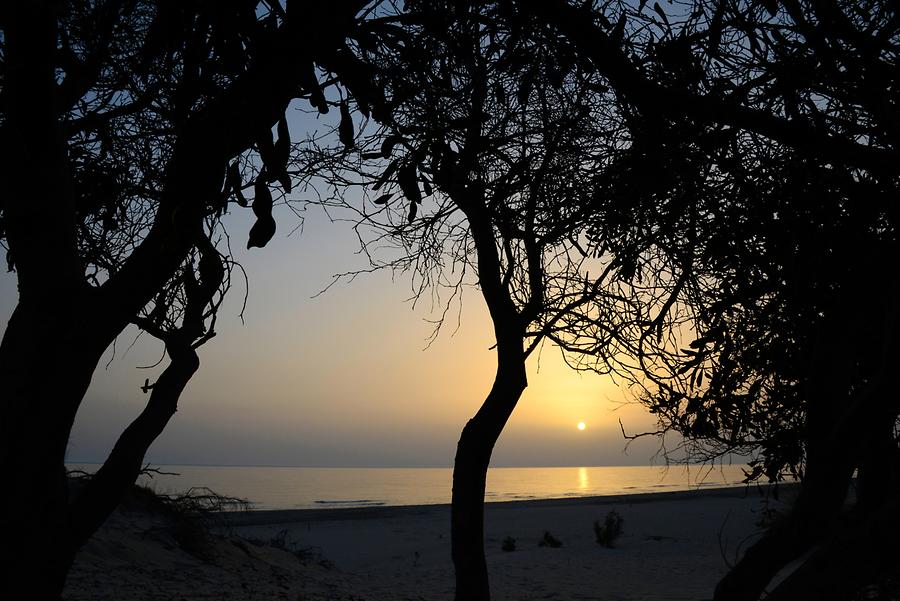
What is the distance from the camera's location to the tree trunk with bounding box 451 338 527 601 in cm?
580

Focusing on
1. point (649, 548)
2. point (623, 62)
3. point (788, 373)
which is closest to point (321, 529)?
point (649, 548)

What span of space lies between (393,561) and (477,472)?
10.2 meters

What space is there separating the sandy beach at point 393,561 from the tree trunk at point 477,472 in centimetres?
187

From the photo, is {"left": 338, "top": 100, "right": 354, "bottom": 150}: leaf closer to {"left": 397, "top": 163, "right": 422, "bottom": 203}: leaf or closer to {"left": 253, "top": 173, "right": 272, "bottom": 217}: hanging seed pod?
{"left": 397, "top": 163, "right": 422, "bottom": 203}: leaf

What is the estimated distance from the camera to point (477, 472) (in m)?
5.96

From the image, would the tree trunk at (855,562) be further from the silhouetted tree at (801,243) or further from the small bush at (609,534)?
the small bush at (609,534)

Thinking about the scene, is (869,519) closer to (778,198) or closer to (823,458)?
(823,458)

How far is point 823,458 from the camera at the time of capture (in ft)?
7.49

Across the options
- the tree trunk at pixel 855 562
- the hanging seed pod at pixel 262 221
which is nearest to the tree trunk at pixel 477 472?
the hanging seed pod at pixel 262 221

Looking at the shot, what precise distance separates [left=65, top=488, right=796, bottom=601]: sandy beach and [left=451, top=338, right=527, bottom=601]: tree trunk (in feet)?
6.15

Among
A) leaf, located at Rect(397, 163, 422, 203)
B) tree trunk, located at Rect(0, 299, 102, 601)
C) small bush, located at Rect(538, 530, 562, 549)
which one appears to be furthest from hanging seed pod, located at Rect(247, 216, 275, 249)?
small bush, located at Rect(538, 530, 562, 549)

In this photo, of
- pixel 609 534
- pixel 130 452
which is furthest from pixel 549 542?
pixel 130 452

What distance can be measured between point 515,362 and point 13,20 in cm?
426

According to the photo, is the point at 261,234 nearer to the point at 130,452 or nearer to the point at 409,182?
the point at 409,182
